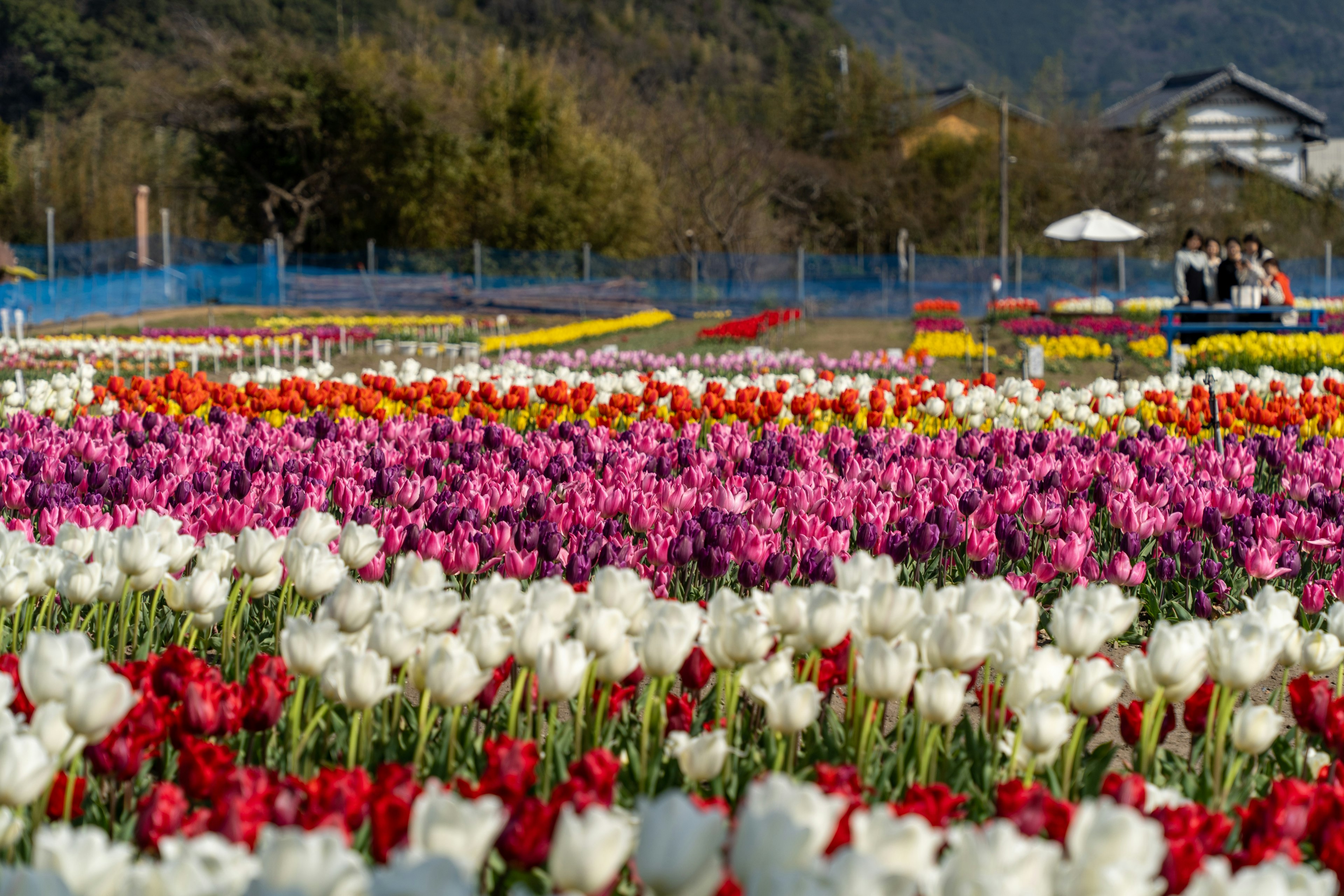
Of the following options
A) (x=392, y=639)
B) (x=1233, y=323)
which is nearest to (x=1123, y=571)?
(x=392, y=639)

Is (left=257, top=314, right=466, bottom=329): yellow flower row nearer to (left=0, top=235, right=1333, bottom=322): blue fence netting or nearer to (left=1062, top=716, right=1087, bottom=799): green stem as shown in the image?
(left=0, top=235, right=1333, bottom=322): blue fence netting

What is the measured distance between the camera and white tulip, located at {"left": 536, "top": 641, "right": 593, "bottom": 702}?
2.04m

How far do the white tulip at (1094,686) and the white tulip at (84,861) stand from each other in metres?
1.50

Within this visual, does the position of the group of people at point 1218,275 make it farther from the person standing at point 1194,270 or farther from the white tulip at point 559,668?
the white tulip at point 559,668

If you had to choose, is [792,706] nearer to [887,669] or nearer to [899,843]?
[887,669]

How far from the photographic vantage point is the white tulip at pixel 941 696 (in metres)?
2.09

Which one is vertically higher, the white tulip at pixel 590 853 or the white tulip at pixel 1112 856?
the white tulip at pixel 590 853

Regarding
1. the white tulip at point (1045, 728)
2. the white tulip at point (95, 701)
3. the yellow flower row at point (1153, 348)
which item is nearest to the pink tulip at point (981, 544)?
the white tulip at point (1045, 728)

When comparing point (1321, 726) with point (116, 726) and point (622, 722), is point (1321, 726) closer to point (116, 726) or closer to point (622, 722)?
point (622, 722)

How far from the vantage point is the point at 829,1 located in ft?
387

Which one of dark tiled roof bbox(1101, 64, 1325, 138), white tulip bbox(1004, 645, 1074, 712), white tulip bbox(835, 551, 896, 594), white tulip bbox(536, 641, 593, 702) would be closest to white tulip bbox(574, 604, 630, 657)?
white tulip bbox(536, 641, 593, 702)

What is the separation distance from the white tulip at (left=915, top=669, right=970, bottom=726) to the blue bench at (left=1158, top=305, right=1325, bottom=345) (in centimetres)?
1280

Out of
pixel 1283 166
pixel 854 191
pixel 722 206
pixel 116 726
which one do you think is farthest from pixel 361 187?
pixel 1283 166

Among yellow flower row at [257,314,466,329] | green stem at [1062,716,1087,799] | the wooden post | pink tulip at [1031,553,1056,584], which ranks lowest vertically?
green stem at [1062,716,1087,799]
